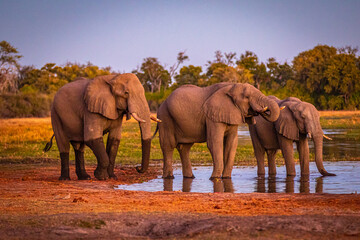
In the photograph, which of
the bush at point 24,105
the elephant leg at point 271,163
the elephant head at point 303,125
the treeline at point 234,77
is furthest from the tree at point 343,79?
the elephant head at point 303,125

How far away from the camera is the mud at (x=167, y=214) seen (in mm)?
6535

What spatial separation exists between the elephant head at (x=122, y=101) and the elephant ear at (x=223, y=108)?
155 cm

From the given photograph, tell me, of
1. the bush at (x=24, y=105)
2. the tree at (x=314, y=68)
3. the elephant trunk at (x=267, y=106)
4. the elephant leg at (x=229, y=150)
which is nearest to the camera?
the elephant trunk at (x=267, y=106)

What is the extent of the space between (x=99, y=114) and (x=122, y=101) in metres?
0.58

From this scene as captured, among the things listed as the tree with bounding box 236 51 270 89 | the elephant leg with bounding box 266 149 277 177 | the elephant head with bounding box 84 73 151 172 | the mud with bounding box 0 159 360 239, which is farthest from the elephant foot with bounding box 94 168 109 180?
the tree with bounding box 236 51 270 89

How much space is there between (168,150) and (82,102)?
254cm

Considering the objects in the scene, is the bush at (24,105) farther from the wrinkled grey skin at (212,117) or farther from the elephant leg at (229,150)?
the elephant leg at (229,150)

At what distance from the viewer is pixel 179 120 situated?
14672 millimetres

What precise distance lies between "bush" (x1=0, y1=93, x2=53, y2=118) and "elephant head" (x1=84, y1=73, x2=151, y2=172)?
157ft

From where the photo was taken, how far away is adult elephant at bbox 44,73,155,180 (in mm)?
13375

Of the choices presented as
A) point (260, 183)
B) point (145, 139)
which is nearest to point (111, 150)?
point (145, 139)

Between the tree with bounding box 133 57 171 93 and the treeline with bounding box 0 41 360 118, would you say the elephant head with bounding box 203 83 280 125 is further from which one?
the tree with bounding box 133 57 171 93

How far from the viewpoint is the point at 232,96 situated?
558 inches

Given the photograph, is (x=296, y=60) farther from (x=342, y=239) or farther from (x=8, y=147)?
(x=342, y=239)
